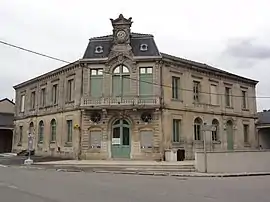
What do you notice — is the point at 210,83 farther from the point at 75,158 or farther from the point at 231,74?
the point at 75,158

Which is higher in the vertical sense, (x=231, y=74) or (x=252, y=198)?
(x=231, y=74)

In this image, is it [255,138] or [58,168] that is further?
[255,138]

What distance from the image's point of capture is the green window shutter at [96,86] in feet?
106

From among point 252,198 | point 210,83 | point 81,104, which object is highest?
point 210,83

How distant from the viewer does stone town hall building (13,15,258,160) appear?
31125mm

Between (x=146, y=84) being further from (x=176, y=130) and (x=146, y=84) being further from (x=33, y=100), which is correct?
(x=33, y=100)

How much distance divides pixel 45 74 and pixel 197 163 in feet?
75.4

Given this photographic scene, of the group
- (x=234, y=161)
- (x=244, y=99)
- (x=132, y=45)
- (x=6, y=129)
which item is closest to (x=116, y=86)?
(x=132, y=45)

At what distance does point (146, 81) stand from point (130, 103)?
104 inches

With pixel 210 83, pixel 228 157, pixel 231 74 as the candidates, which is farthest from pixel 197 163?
pixel 231 74

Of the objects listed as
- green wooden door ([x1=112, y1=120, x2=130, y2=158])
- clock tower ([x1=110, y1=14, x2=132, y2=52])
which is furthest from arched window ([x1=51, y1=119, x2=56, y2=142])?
clock tower ([x1=110, y1=14, x2=132, y2=52])

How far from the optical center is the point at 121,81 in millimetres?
32062

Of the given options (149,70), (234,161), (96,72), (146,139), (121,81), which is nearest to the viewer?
(234,161)

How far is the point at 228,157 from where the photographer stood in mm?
22453
